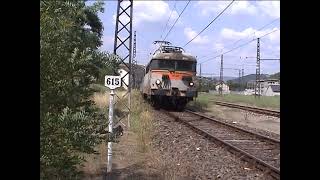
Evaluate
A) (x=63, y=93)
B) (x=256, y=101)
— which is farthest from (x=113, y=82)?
(x=256, y=101)

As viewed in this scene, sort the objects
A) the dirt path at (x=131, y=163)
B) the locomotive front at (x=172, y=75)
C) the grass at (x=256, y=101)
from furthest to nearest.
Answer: the grass at (x=256, y=101)
the locomotive front at (x=172, y=75)
the dirt path at (x=131, y=163)

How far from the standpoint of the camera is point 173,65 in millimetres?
24375

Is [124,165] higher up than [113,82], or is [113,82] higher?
[113,82]

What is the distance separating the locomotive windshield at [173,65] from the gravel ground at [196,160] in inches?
370

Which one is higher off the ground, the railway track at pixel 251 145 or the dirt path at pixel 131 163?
the railway track at pixel 251 145

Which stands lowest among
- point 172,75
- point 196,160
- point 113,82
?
point 196,160

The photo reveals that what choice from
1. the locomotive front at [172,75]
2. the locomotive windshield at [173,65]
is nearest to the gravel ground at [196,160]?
the locomotive front at [172,75]

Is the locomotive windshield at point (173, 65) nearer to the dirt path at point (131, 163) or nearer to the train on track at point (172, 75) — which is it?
the train on track at point (172, 75)

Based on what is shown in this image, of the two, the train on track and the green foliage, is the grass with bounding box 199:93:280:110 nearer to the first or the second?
the train on track

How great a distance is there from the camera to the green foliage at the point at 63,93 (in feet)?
15.7

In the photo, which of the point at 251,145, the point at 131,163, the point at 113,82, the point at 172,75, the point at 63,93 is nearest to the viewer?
the point at 63,93

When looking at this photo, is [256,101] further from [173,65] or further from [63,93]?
[63,93]

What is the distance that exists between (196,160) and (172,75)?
14350 millimetres
